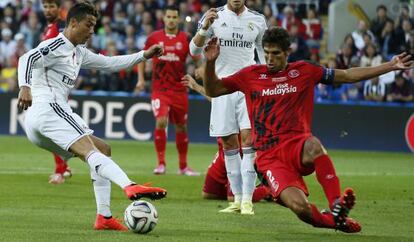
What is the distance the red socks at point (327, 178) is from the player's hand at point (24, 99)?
2.61m

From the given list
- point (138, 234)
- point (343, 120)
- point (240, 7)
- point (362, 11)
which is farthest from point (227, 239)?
point (362, 11)

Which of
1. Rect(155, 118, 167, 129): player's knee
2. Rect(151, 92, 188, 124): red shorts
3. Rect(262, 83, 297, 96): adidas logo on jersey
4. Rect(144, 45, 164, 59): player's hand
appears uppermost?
Rect(144, 45, 164, 59): player's hand

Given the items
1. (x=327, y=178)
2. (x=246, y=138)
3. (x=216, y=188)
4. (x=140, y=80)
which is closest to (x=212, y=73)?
(x=327, y=178)

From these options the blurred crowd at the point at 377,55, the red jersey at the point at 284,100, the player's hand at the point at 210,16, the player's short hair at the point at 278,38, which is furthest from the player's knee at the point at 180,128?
the player's short hair at the point at 278,38

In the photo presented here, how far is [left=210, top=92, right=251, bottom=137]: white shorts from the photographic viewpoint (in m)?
12.2

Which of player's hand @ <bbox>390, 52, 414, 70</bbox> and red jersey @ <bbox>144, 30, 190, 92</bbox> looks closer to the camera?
player's hand @ <bbox>390, 52, 414, 70</bbox>

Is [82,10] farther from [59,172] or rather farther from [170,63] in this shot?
[170,63]

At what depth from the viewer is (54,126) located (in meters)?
9.78

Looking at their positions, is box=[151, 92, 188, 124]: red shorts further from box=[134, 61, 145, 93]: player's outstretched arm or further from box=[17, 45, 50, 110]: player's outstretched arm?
box=[17, 45, 50, 110]: player's outstretched arm

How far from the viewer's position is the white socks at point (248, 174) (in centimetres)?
1149

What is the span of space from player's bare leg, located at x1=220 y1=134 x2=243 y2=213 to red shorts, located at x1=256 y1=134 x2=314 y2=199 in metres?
2.17

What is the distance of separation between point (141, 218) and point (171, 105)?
7.66 meters

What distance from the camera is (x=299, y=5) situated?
2762 cm

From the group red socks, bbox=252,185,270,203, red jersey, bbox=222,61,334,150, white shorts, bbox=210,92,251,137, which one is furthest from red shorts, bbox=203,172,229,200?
red jersey, bbox=222,61,334,150
